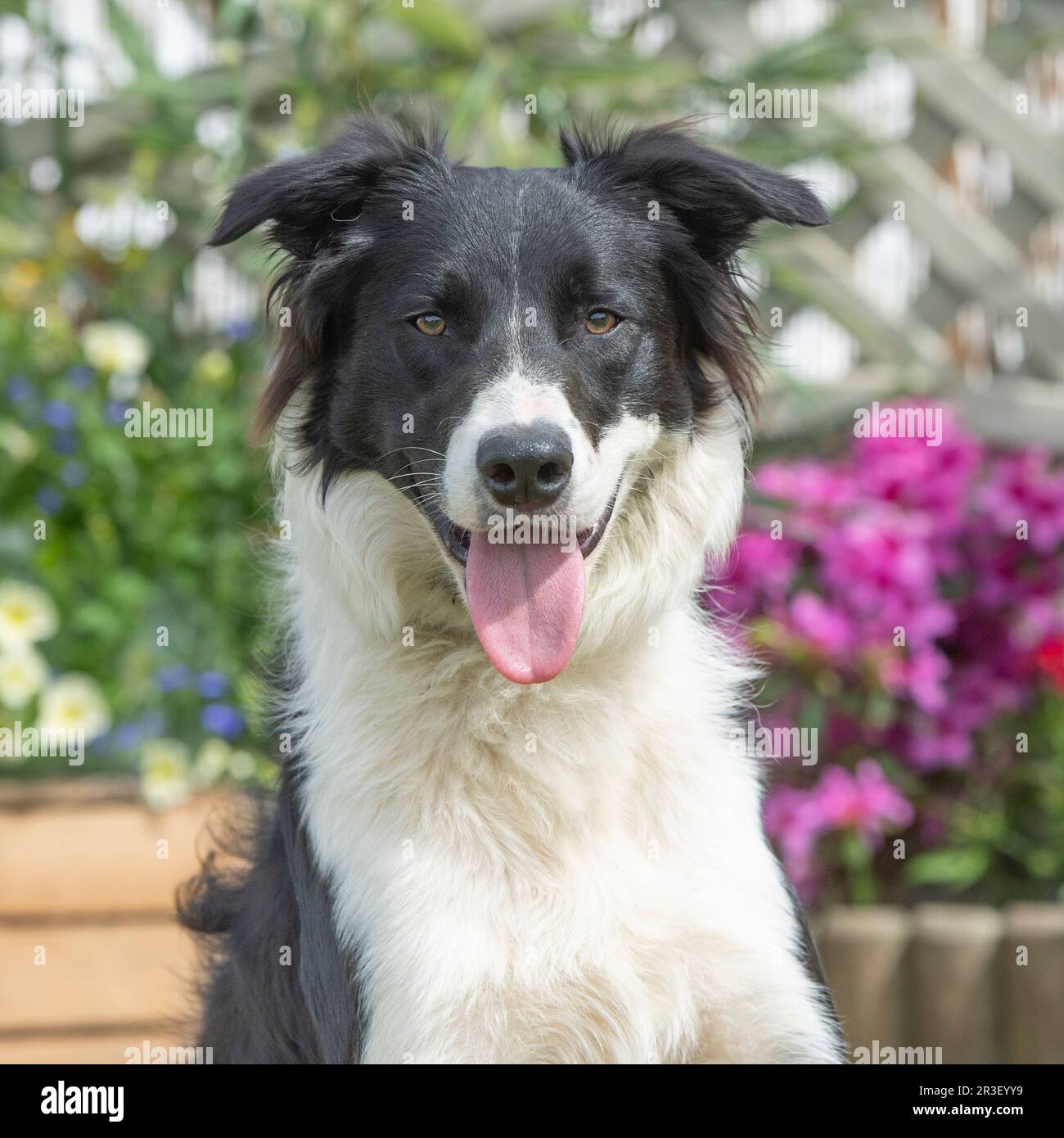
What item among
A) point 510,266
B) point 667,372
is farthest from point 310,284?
point 667,372

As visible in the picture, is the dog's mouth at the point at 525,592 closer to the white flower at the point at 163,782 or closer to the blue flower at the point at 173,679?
the white flower at the point at 163,782

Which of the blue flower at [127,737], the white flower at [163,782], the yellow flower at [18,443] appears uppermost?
the yellow flower at [18,443]

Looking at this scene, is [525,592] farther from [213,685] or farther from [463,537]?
[213,685]

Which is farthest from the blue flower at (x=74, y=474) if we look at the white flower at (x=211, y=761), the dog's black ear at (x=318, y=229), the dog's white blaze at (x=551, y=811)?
the dog's white blaze at (x=551, y=811)

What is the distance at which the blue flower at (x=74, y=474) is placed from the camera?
17.2ft

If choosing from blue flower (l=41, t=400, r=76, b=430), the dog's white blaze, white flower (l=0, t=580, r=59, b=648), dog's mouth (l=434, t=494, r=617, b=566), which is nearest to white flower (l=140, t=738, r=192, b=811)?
white flower (l=0, t=580, r=59, b=648)

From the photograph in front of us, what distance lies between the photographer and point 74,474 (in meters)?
5.23

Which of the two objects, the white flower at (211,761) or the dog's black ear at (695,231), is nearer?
the dog's black ear at (695,231)

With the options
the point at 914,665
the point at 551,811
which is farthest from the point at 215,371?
the point at 551,811

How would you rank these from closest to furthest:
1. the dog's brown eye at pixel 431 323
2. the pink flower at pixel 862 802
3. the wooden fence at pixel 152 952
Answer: the dog's brown eye at pixel 431 323 < the wooden fence at pixel 152 952 < the pink flower at pixel 862 802

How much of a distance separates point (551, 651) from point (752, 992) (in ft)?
2.29

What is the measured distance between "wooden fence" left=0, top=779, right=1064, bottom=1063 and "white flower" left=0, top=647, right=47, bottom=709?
37 cm

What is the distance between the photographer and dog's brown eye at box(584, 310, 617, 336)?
248cm

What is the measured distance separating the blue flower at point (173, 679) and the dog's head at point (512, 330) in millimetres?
2353
